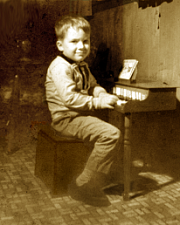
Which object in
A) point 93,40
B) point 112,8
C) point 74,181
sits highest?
point 112,8

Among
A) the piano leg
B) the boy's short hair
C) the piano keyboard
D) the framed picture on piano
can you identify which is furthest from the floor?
the boy's short hair

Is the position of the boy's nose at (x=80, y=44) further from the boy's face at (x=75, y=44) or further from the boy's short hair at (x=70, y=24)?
the boy's short hair at (x=70, y=24)

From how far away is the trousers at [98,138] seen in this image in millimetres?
3396

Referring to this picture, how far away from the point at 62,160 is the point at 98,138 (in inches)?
20.6

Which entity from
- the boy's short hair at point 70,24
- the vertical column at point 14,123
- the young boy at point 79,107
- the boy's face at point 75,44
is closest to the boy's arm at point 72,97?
the young boy at point 79,107

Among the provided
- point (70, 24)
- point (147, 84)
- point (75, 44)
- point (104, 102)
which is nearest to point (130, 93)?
point (147, 84)

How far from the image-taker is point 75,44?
136 inches

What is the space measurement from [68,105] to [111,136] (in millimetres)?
536

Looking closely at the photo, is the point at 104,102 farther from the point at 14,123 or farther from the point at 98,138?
the point at 14,123

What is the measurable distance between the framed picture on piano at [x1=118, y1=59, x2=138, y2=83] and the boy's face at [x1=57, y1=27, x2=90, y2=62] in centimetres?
79

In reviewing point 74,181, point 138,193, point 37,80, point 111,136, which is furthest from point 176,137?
point 37,80

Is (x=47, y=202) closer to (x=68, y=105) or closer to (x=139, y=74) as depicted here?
(x=68, y=105)

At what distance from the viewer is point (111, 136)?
3393 mm

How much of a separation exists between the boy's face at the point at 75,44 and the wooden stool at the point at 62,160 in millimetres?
892
